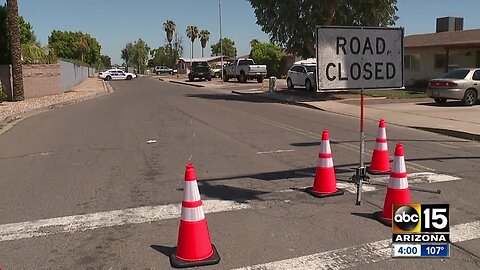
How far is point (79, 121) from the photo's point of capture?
15.6m

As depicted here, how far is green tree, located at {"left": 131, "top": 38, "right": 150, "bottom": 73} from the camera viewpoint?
14809 cm

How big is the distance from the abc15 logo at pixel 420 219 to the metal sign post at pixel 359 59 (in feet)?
3.99

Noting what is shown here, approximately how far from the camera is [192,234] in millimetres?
4199

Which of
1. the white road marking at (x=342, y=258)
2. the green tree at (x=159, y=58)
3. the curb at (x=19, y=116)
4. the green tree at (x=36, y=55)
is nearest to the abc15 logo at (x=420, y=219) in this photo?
the white road marking at (x=342, y=258)

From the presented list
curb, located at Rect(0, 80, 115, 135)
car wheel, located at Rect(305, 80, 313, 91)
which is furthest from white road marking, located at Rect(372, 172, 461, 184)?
car wheel, located at Rect(305, 80, 313, 91)

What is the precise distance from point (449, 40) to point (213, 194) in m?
29.0

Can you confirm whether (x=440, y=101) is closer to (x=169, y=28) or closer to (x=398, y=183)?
(x=398, y=183)

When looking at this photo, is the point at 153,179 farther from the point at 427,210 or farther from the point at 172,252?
the point at 427,210

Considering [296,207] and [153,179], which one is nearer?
[296,207]

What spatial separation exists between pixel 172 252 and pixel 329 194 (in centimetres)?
257

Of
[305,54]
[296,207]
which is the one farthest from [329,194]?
[305,54]

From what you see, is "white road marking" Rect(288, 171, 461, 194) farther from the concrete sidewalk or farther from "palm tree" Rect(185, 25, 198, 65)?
"palm tree" Rect(185, 25, 198, 65)

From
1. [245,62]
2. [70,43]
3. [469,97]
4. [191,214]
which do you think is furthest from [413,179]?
[70,43]

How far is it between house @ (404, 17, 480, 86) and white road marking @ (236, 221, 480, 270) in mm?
26355
